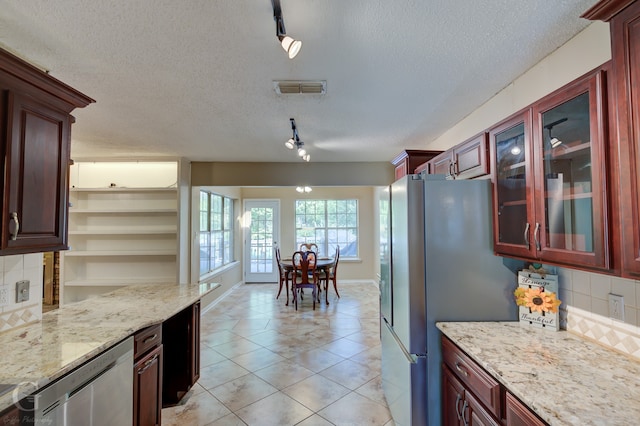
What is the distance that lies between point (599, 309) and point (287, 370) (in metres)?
2.55

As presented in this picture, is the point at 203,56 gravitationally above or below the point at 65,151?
above

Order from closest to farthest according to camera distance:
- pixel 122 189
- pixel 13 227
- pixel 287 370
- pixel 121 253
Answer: pixel 13 227
pixel 287 370
pixel 121 253
pixel 122 189

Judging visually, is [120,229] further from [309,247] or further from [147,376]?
[309,247]

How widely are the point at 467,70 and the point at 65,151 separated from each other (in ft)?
8.32

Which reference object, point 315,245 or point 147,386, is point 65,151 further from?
point 315,245

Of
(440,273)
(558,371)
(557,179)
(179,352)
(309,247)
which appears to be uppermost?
(557,179)

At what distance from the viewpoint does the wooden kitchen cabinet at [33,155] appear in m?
1.32

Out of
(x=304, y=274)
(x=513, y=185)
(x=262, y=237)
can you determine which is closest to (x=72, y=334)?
(x=513, y=185)

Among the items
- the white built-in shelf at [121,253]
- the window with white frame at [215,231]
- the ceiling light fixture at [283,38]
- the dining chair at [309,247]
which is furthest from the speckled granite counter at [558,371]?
the dining chair at [309,247]

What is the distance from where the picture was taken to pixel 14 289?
168cm

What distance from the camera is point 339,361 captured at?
10.3 ft

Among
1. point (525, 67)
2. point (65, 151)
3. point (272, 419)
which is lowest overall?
point (272, 419)

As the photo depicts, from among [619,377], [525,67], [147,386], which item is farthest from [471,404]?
[525,67]

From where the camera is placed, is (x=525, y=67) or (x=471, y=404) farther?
(x=525, y=67)
